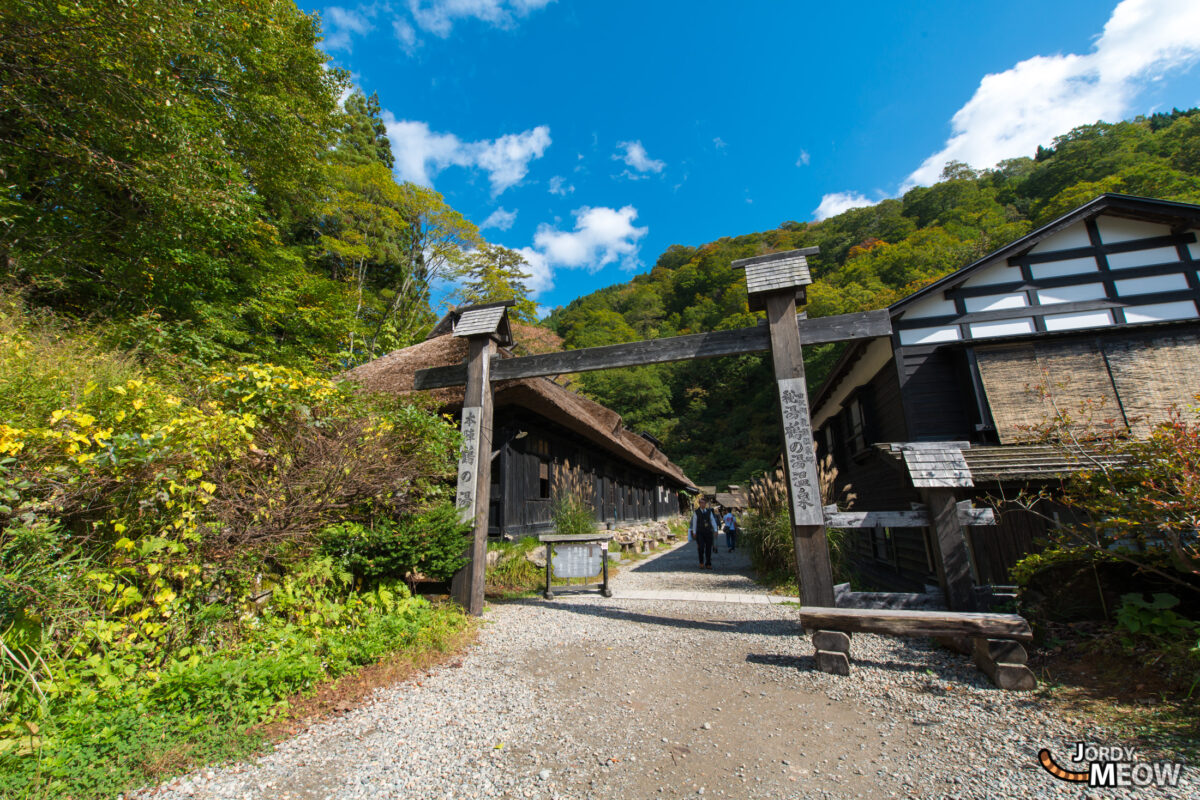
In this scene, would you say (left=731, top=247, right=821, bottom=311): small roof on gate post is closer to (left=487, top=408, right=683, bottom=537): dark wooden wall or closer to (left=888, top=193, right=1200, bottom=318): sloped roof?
Answer: (left=888, top=193, right=1200, bottom=318): sloped roof

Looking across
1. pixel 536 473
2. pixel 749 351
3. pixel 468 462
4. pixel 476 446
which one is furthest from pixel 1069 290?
pixel 536 473

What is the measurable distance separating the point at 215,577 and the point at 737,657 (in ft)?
13.8

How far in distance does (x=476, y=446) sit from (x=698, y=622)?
3.33 meters

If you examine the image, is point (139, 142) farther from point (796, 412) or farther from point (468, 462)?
point (796, 412)

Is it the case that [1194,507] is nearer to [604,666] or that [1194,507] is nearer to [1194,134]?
[604,666]

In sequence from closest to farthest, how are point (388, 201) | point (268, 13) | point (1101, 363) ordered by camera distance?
1. point (1101, 363)
2. point (268, 13)
3. point (388, 201)

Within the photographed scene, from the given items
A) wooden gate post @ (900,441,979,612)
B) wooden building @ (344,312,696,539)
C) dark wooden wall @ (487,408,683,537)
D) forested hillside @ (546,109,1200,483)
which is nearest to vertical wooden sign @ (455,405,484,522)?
wooden building @ (344,312,696,539)

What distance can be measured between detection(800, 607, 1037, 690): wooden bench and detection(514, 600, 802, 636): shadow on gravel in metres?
1.09

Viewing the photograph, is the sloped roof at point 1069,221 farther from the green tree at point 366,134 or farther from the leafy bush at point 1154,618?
the green tree at point 366,134

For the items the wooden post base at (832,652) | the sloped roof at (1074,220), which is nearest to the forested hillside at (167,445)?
the wooden post base at (832,652)

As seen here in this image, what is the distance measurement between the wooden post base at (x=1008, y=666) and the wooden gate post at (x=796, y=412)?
116 cm

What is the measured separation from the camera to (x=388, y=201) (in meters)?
17.2

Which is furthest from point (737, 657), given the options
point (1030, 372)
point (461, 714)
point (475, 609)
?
point (1030, 372)

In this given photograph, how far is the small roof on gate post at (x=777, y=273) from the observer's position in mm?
4945
